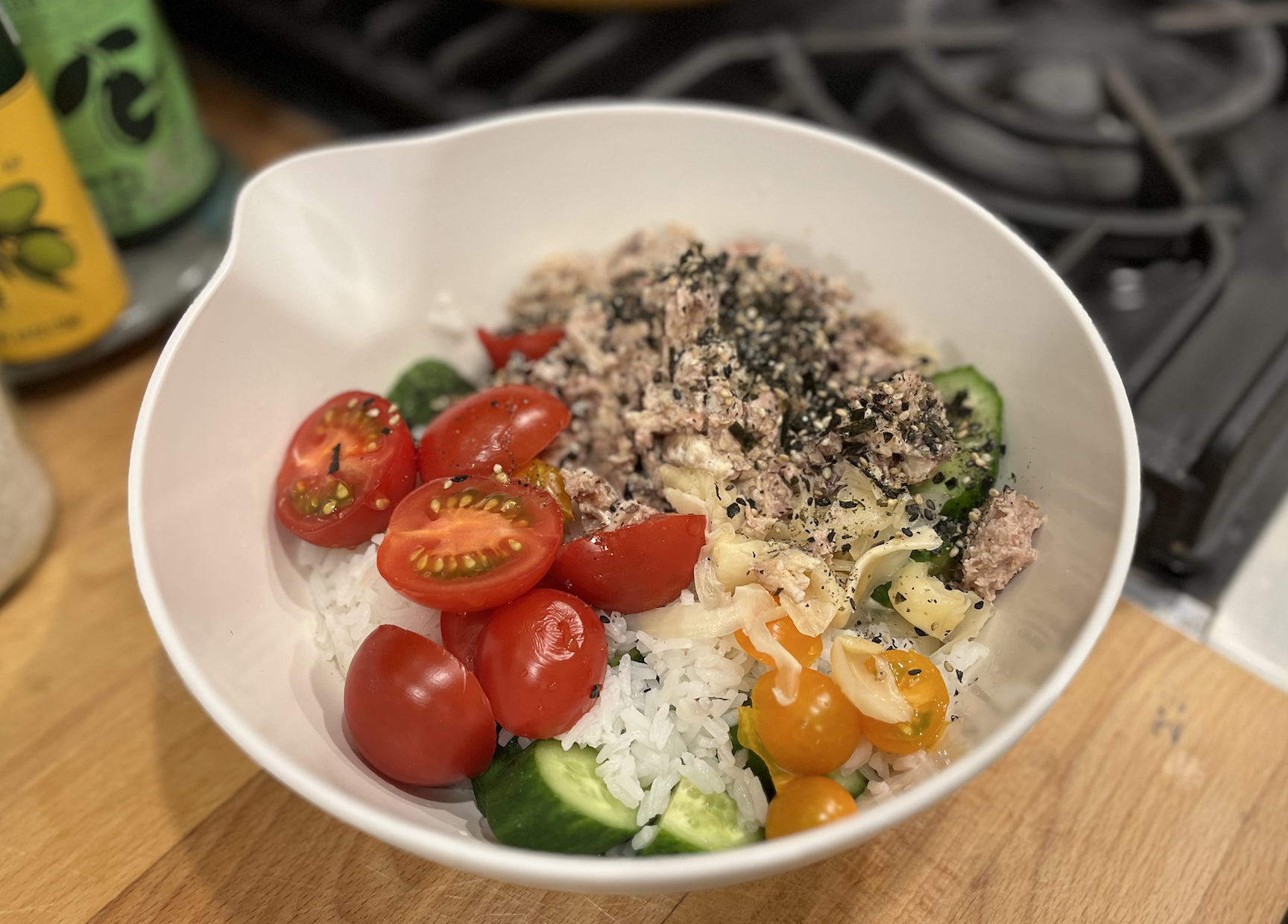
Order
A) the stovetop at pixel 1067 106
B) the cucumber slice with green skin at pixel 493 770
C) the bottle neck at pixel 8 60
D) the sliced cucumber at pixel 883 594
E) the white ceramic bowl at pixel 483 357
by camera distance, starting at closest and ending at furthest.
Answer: the white ceramic bowl at pixel 483 357
the cucumber slice with green skin at pixel 493 770
the sliced cucumber at pixel 883 594
the bottle neck at pixel 8 60
the stovetop at pixel 1067 106

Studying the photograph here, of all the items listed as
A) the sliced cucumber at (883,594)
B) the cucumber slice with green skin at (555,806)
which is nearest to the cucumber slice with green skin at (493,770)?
the cucumber slice with green skin at (555,806)

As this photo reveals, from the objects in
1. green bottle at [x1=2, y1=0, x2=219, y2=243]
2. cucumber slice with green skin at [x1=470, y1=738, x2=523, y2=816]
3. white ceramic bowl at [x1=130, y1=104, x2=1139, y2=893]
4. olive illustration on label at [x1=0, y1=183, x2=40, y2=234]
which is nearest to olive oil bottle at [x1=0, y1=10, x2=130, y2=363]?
olive illustration on label at [x1=0, y1=183, x2=40, y2=234]

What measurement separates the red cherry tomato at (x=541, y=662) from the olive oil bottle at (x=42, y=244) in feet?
2.91

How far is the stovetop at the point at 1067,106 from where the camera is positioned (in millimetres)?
1307

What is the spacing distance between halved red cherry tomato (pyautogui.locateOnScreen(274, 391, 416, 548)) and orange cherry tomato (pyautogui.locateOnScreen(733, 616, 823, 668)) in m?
0.42

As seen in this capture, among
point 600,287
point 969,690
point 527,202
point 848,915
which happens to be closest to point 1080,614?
point 969,690

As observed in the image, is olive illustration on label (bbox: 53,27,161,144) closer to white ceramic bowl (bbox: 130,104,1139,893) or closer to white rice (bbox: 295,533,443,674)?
white ceramic bowl (bbox: 130,104,1139,893)

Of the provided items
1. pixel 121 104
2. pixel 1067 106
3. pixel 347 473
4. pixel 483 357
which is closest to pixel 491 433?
pixel 347 473

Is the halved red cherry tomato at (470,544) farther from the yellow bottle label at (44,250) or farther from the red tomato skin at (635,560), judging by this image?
the yellow bottle label at (44,250)

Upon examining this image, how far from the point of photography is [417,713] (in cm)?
88

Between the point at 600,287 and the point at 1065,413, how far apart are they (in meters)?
0.61

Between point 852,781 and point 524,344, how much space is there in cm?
66

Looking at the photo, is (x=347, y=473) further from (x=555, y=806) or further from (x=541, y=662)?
(x=555, y=806)

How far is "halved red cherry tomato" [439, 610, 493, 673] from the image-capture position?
38.6 inches
